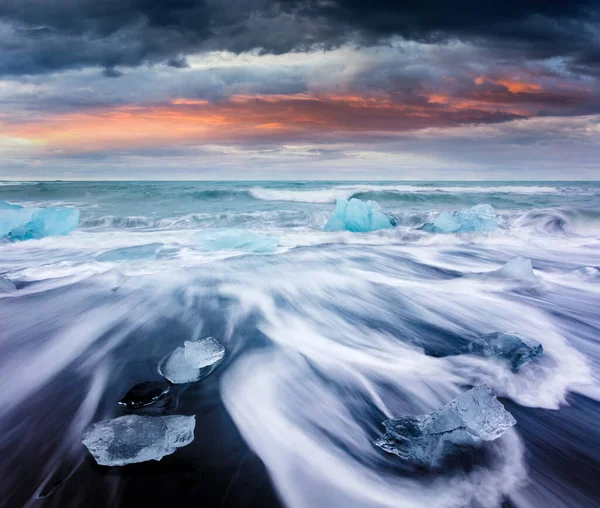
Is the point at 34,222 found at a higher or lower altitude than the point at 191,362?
lower

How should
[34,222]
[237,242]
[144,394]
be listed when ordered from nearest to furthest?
[144,394]
[237,242]
[34,222]

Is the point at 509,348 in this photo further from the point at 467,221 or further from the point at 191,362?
the point at 467,221

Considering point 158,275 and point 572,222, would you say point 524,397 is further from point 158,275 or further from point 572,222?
point 572,222

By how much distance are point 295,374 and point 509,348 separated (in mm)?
1599

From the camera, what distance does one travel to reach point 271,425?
7.88 ft

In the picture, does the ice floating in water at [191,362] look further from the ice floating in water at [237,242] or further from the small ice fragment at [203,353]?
the ice floating in water at [237,242]

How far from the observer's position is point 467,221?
32.5 ft

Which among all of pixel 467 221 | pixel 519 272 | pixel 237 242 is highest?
pixel 519 272

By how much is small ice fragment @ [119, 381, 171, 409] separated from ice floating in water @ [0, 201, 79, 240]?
8340 millimetres

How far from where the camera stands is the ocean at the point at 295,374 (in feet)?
6.18

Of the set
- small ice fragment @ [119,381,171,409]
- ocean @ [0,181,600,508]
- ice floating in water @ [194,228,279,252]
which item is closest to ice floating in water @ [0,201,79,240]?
ocean @ [0,181,600,508]

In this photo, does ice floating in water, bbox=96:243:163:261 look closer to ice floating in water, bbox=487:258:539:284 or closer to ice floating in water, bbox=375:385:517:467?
ice floating in water, bbox=487:258:539:284

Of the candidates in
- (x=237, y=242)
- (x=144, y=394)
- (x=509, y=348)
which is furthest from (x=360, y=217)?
(x=144, y=394)

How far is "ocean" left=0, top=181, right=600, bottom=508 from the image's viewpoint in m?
1.88
